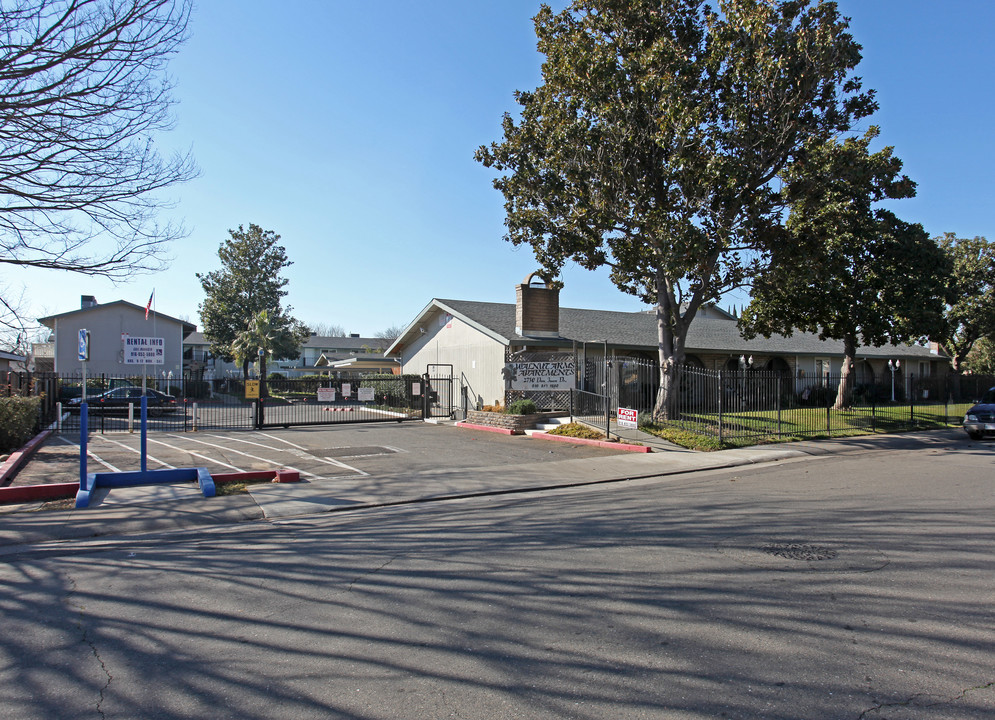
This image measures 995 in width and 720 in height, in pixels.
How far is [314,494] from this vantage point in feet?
35.7

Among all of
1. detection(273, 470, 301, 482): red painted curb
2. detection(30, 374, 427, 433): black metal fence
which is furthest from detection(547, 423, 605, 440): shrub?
detection(273, 470, 301, 482): red painted curb

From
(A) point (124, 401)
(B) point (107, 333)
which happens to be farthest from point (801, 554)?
(B) point (107, 333)

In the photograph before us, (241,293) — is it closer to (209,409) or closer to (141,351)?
(209,409)

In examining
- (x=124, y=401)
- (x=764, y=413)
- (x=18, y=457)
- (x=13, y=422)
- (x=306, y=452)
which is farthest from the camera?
(x=124, y=401)

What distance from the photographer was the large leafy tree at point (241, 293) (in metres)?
52.3

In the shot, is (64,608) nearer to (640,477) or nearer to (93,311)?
(640,477)

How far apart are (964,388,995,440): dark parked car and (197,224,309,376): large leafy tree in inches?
1782

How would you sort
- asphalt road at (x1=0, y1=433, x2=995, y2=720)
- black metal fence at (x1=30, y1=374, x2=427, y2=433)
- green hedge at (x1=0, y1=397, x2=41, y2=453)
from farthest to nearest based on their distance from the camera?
black metal fence at (x1=30, y1=374, x2=427, y2=433), green hedge at (x1=0, y1=397, x2=41, y2=453), asphalt road at (x1=0, y1=433, x2=995, y2=720)

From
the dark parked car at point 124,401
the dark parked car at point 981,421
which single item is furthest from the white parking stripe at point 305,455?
the dark parked car at point 981,421

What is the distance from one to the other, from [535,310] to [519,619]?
2070cm

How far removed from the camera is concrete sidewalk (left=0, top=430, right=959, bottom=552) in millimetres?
8547

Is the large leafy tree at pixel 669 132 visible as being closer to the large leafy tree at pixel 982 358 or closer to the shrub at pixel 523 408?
the shrub at pixel 523 408

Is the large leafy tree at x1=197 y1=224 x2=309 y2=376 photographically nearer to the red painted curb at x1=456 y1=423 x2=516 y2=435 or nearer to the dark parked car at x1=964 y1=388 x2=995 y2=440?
the red painted curb at x1=456 y1=423 x2=516 y2=435

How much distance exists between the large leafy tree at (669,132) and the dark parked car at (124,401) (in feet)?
62.2
